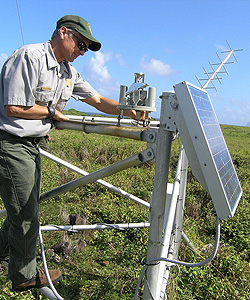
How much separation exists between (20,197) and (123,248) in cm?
191

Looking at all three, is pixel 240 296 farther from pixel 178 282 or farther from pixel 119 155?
pixel 119 155

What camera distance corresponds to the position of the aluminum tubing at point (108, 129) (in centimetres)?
180

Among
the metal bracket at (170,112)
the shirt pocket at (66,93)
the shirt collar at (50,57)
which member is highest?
the shirt collar at (50,57)

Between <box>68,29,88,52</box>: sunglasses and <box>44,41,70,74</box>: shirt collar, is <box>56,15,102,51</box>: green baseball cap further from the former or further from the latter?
<box>44,41,70,74</box>: shirt collar

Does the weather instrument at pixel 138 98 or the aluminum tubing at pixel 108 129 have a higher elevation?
the weather instrument at pixel 138 98

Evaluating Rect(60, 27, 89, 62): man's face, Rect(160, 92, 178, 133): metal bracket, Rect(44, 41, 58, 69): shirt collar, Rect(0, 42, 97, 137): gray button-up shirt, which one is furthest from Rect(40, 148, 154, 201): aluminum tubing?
Rect(60, 27, 89, 62): man's face

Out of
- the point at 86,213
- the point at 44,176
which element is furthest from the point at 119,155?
the point at 86,213

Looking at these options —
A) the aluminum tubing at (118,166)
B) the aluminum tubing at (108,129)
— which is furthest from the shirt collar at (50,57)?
the aluminum tubing at (118,166)

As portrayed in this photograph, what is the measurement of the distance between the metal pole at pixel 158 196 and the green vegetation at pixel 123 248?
78cm

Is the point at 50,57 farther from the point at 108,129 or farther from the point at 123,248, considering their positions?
the point at 123,248

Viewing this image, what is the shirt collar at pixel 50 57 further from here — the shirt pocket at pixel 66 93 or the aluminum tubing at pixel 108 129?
the aluminum tubing at pixel 108 129

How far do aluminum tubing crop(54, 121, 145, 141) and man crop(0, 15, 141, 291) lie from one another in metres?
0.11

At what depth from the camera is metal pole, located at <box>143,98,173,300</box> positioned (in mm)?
1662

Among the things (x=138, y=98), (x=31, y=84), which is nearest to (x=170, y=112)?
(x=138, y=98)
